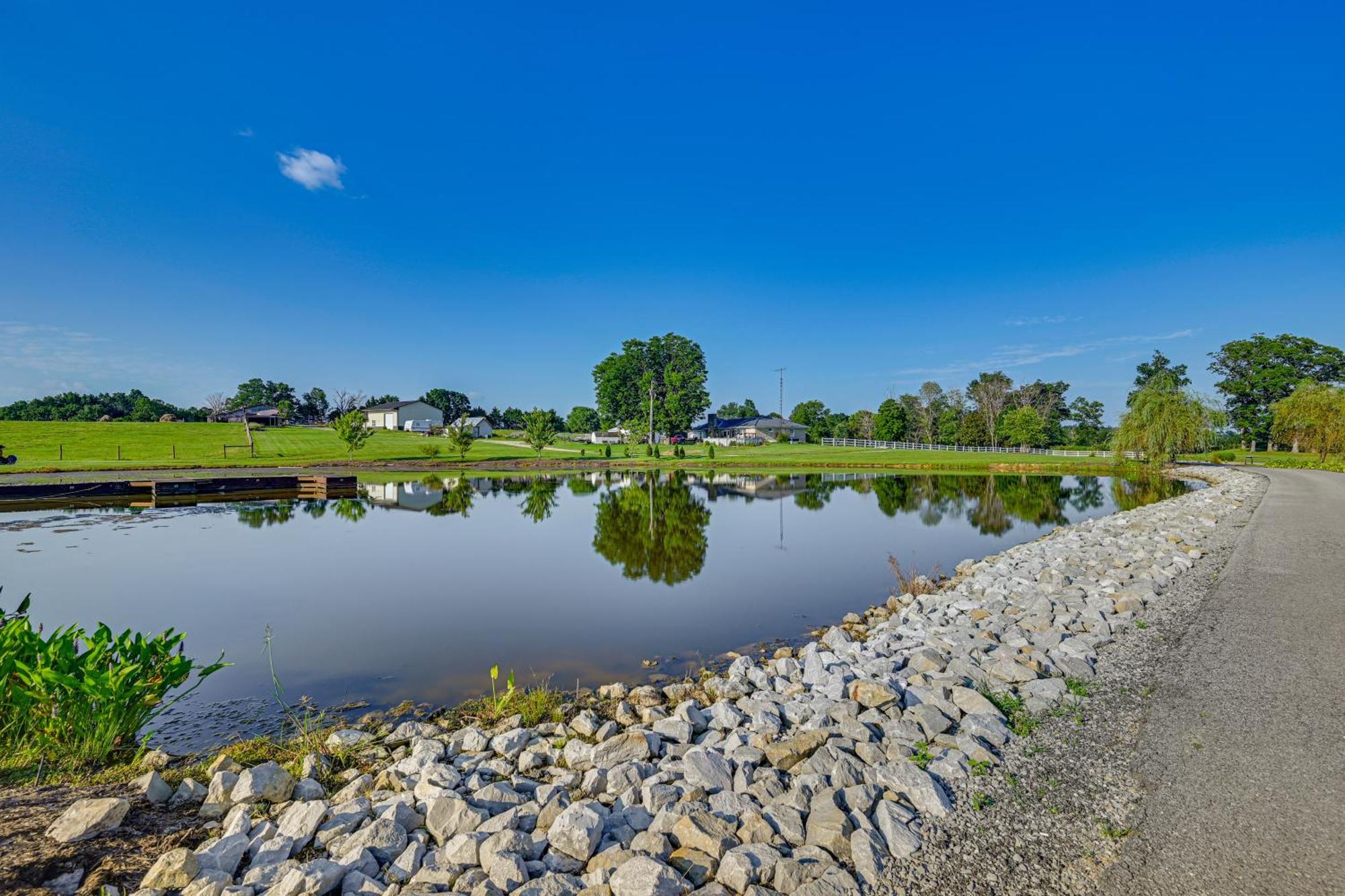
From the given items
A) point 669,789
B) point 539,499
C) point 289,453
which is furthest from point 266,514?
point 289,453

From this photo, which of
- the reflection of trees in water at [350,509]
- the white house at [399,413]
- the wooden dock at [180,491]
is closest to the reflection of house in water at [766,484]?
the reflection of trees in water at [350,509]

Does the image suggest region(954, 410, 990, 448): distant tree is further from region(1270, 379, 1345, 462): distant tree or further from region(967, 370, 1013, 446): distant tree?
region(1270, 379, 1345, 462): distant tree

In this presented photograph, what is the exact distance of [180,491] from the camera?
25.8 metres

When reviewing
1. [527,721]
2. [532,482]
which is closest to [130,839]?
[527,721]

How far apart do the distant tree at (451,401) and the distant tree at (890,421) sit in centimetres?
7297

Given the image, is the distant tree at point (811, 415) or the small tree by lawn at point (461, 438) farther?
the distant tree at point (811, 415)

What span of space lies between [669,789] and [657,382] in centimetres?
8221

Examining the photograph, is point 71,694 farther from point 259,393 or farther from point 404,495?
point 259,393

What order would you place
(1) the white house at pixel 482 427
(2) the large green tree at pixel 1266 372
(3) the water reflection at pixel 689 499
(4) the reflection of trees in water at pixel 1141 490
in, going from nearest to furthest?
(3) the water reflection at pixel 689 499 < (4) the reflection of trees in water at pixel 1141 490 < (2) the large green tree at pixel 1266 372 < (1) the white house at pixel 482 427

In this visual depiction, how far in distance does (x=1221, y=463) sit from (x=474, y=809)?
6675 centimetres

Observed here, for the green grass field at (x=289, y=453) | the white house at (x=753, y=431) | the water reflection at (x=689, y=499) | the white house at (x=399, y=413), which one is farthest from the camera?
the white house at (x=753, y=431)

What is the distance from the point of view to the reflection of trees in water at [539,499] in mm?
20938

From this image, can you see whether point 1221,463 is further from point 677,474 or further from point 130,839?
point 130,839

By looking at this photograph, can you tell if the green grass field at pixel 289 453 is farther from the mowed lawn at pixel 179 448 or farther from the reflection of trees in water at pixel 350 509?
the reflection of trees in water at pixel 350 509
